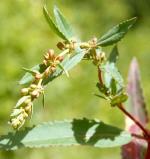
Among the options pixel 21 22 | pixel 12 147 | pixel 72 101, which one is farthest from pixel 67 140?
pixel 72 101

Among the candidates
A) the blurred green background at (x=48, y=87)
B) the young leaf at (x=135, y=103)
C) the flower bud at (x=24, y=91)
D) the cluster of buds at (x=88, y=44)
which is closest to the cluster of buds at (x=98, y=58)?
the cluster of buds at (x=88, y=44)

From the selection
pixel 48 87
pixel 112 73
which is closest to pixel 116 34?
pixel 112 73

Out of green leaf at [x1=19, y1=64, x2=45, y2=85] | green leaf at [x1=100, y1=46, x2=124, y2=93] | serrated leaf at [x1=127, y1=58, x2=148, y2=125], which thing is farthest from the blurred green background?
green leaf at [x1=19, y1=64, x2=45, y2=85]

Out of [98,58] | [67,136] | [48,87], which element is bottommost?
[67,136]

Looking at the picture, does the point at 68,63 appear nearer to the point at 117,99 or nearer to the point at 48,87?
the point at 117,99

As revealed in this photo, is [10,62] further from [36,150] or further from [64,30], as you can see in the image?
[64,30]

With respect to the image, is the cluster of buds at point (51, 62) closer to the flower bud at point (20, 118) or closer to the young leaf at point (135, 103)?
the flower bud at point (20, 118)
